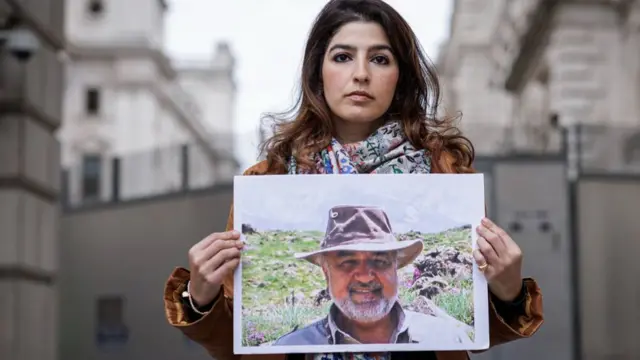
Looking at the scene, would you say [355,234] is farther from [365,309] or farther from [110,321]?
[110,321]

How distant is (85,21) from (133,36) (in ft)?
7.42

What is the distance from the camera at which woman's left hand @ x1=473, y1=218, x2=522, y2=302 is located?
7.73 feet

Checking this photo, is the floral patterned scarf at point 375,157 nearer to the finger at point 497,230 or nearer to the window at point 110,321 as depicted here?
the finger at point 497,230

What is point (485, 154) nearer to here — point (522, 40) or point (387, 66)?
point (522, 40)

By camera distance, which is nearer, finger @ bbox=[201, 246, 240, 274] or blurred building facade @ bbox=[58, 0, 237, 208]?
finger @ bbox=[201, 246, 240, 274]

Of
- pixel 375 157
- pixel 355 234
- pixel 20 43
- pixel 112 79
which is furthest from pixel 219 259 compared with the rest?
pixel 112 79

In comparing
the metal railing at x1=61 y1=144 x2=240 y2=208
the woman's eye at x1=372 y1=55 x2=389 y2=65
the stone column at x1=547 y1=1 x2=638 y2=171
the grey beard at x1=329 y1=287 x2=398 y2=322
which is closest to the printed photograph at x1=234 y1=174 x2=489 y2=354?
the grey beard at x1=329 y1=287 x2=398 y2=322

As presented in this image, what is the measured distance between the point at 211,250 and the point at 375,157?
42cm

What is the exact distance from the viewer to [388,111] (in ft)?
8.68

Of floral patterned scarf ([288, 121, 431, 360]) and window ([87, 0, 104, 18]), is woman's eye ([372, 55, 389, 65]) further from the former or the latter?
window ([87, 0, 104, 18])

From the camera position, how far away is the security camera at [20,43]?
850 cm

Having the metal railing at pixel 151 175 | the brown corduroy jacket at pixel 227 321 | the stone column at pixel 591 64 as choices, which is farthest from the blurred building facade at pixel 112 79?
the brown corduroy jacket at pixel 227 321

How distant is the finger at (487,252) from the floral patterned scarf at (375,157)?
0.78ft

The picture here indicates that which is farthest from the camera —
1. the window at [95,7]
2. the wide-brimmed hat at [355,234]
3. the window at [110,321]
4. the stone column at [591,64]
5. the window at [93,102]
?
the window at [95,7]
